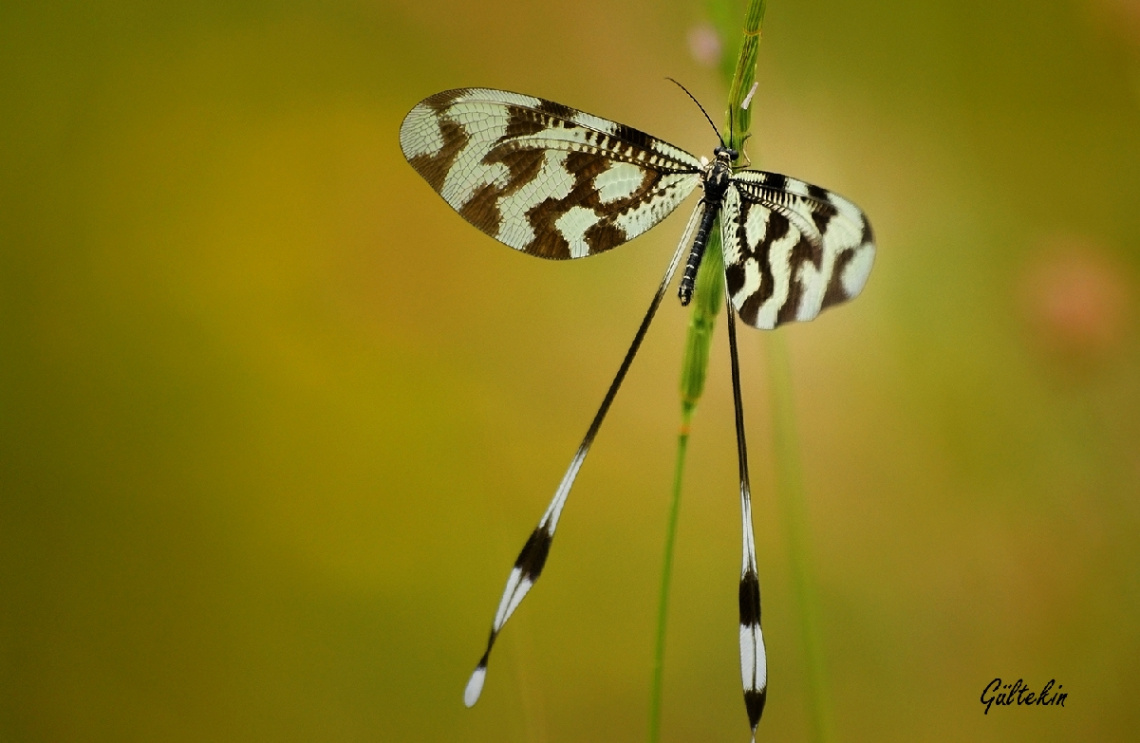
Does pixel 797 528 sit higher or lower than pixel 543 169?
lower

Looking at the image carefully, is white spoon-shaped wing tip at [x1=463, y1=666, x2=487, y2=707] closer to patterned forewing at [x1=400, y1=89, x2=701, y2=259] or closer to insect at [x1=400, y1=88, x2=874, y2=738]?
insect at [x1=400, y1=88, x2=874, y2=738]

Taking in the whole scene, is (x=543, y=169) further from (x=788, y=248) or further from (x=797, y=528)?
(x=797, y=528)

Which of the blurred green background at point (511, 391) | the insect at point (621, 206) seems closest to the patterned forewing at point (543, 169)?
the insect at point (621, 206)

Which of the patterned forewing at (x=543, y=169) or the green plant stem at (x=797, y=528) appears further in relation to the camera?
the green plant stem at (x=797, y=528)

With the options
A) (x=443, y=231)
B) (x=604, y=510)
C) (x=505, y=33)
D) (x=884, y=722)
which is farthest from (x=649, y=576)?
(x=505, y=33)
